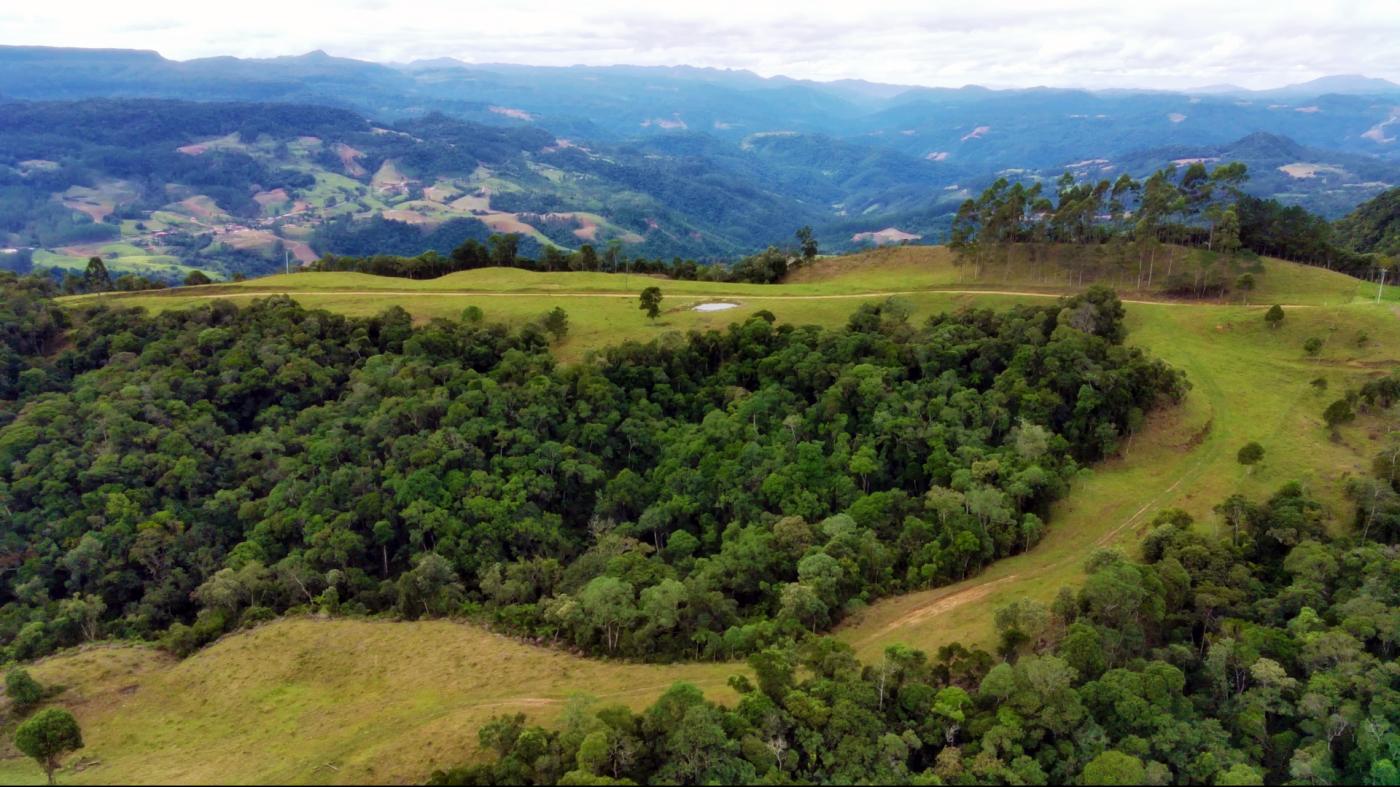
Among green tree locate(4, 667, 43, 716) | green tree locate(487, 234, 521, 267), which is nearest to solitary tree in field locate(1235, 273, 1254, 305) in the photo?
green tree locate(487, 234, 521, 267)

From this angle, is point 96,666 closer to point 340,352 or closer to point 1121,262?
point 340,352

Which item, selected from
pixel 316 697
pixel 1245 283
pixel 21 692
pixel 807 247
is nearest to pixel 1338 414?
pixel 1245 283

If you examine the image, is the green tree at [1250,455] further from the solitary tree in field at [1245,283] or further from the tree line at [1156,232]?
the tree line at [1156,232]

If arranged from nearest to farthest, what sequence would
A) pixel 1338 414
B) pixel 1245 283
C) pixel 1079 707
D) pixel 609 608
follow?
pixel 1079 707
pixel 609 608
pixel 1338 414
pixel 1245 283

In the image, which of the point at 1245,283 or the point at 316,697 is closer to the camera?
the point at 316,697

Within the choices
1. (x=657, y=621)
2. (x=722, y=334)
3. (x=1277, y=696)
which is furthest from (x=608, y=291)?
(x=1277, y=696)

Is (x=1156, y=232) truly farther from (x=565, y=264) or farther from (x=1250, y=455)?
(x=565, y=264)

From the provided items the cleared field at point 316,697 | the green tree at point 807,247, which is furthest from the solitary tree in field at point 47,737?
Answer: the green tree at point 807,247
